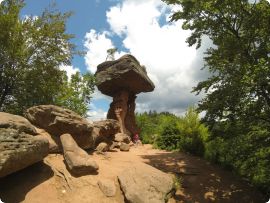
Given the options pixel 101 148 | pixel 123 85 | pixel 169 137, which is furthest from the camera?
pixel 123 85

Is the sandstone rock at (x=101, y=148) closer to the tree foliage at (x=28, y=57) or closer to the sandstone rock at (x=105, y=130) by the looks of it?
the sandstone rock at (x=105, y=130)

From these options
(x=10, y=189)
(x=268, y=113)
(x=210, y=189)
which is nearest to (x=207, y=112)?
(x=268, y=113)

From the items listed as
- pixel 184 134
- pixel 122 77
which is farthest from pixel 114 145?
pixel 122 77

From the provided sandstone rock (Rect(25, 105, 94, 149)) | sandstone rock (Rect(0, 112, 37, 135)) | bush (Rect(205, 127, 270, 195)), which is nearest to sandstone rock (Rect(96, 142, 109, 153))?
sandstone rock (Rect(25, 105, 94, 149))

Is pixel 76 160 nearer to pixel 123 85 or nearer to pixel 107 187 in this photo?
pixel 107 187

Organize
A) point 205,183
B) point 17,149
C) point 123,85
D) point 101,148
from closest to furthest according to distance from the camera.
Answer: point 17,149
point 205,183
point 101,148
point 123,85

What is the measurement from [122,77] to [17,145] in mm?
14451

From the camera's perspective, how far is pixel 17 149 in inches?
308

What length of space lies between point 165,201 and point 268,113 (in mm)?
4474

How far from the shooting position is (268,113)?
967 cm

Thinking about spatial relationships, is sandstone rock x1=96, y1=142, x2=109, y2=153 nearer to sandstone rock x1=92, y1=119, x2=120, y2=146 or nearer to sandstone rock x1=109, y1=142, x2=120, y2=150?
sandstone rock x1=92, y1=119, x2=120, y2=146

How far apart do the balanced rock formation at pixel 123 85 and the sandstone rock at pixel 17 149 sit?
1320 cm

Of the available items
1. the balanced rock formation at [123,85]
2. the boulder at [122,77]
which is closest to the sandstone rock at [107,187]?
the balanced rock formation at [123,85]

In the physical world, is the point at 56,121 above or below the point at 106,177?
above
